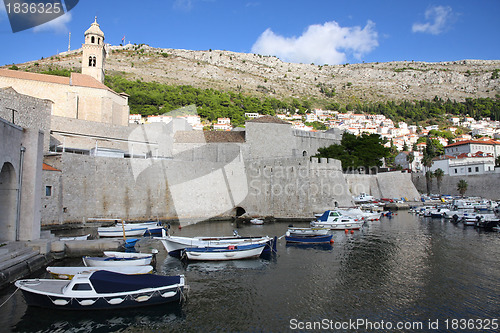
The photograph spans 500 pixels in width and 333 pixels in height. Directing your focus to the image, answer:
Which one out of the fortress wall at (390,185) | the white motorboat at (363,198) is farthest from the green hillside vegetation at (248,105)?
the white motorboat at (363,198)

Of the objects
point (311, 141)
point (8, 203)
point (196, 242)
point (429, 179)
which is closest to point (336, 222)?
point (196, 242)

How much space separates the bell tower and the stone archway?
2776cm

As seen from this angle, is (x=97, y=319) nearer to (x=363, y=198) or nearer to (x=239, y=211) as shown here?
(x=239, y=211)

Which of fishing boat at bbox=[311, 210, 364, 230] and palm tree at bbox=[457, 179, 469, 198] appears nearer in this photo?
fishing boat at bbox=[311, 210, 364, 230]

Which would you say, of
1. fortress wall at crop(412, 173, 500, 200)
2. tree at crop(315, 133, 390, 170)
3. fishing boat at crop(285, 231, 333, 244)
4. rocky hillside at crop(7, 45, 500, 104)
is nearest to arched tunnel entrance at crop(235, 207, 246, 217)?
fishing boat at crop(285, 231, 333, 244)

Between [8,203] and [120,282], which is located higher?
[8,203]

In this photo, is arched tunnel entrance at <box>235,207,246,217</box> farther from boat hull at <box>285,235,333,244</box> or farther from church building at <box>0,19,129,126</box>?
church building at <box>0,19,129,126</box>

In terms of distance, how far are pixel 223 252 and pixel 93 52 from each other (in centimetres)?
3118

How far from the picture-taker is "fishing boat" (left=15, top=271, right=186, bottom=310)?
689 centimetres

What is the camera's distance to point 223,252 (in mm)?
11820

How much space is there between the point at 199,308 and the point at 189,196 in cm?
1556

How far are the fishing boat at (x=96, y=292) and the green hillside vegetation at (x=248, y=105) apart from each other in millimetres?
53154

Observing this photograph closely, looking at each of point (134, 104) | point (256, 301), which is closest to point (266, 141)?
point (256, 301)

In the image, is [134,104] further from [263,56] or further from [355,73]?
[355,73]
